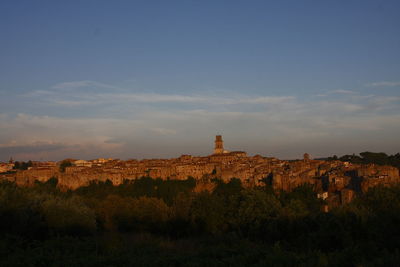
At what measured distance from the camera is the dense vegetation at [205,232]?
959 centimetres

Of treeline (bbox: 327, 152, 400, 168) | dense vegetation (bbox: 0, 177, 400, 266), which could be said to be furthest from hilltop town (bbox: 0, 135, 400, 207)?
dense vegetation (bbox: 0, 177, 400, 266)

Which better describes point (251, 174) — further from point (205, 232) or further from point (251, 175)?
point (205, 232)

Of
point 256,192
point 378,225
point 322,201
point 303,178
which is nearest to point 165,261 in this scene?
point 378,225

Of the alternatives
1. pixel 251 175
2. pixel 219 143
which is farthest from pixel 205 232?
pixel 219 143

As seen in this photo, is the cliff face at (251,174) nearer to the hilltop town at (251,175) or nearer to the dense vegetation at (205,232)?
the hilltop town at (251,175)

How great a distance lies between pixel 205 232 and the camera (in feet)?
69.6

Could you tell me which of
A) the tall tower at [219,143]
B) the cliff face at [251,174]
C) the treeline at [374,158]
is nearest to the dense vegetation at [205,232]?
the cliff face at [251,174]

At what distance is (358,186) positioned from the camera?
40656mm

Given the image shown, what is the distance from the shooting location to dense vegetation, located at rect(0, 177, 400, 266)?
31.5ft

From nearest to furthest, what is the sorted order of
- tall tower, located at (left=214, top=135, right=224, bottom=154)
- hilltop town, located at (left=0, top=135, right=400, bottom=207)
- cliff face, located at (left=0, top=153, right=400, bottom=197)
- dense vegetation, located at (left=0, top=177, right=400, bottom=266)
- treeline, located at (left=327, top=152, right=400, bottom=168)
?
dense vegetation, located at (left=0, top=177, right=400, bottom=266), hilltop town, located at (left=0, top=135, right=400, bottom=207), cliff face, located at (left=0, top=153, right=400, bottom=197), treeline, located at (left=327, top=152, right=400, bottom=168), tall tower, located at (left=214, top=135, right=224, bottom=154)

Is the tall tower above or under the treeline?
above

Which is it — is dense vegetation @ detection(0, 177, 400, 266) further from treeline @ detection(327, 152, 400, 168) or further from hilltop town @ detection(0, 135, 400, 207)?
treeline @ detection(327, 152, 400, 168)

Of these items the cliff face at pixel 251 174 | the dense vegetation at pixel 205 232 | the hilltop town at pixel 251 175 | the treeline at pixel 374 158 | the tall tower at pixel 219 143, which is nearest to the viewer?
the dense vegetation at pixel 205 232

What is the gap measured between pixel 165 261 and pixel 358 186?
118 feet
